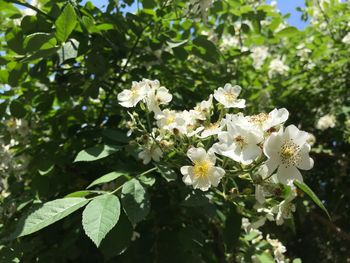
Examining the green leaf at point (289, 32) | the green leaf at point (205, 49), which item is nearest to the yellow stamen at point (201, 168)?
the green leaf at point (205, 49)

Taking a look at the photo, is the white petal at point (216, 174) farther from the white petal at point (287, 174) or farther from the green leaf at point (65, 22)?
the green leaf at point (65, 22)

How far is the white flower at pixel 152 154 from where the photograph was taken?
1.40 m

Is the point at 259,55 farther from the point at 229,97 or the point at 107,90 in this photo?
the point at 229,97

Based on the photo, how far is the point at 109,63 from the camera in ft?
6.51

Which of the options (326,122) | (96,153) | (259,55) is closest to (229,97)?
(96,153)

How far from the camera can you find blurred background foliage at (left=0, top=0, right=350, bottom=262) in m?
1.62

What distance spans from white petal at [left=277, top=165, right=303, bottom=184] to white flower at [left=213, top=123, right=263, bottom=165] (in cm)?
7

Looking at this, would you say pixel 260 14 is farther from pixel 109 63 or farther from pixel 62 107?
pixel 62 107

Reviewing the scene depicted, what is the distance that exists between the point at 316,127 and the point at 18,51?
2.07 m

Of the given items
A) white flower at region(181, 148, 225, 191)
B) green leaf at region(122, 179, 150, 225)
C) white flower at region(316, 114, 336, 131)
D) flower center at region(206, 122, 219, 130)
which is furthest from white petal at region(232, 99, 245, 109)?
white flower at region(316, 114, 336, 131)

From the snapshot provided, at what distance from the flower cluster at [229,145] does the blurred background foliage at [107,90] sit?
163 millimetres

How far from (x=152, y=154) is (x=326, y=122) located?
1801 millimetres

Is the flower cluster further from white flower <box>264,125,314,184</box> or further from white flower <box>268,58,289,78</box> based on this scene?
white flower <box>268,58,289,78</box>

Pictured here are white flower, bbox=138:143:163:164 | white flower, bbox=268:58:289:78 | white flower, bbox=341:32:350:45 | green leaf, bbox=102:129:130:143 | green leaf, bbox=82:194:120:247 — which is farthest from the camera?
white flower, bbox=268:58:289:78
